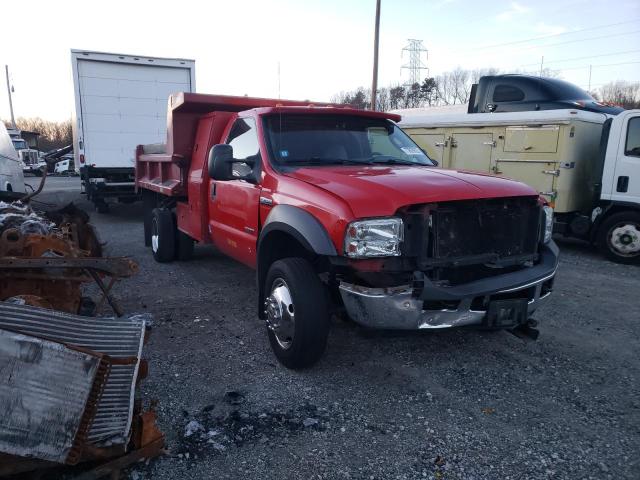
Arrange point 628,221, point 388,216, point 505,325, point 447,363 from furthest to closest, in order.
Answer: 1. point 628,221
2. point 447,363
3. point 505,325
4. point 388,216

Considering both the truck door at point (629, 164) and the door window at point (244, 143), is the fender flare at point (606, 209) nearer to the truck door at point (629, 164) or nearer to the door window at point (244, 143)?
the truck door at point (629, 164)

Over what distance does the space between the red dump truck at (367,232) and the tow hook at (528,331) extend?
0.05ft

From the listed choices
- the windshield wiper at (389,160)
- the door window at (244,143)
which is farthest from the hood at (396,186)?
the door window at (244,143)

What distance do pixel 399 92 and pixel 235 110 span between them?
3975cm

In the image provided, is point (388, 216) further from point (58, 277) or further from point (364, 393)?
point (58, 277)

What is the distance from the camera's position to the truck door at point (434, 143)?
10.1 m

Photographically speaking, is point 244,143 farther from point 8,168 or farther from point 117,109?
point 117,109

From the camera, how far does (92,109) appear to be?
437 inches

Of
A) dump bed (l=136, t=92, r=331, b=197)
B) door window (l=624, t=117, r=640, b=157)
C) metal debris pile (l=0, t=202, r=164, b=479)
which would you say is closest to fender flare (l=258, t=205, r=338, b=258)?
metal debris pile (l=0, t=202, r=164, b=479)

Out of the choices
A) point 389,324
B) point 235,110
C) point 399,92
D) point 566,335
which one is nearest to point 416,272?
point 389,324

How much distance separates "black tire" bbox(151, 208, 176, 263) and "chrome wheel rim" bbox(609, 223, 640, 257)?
22.3 ft

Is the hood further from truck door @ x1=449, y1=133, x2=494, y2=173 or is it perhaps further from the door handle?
truck door @ x1=449, y1=133, x2=494, y2=173

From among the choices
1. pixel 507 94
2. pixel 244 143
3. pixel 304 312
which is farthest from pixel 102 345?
pixel 507 94

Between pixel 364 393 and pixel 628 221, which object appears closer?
pixel 364 393
